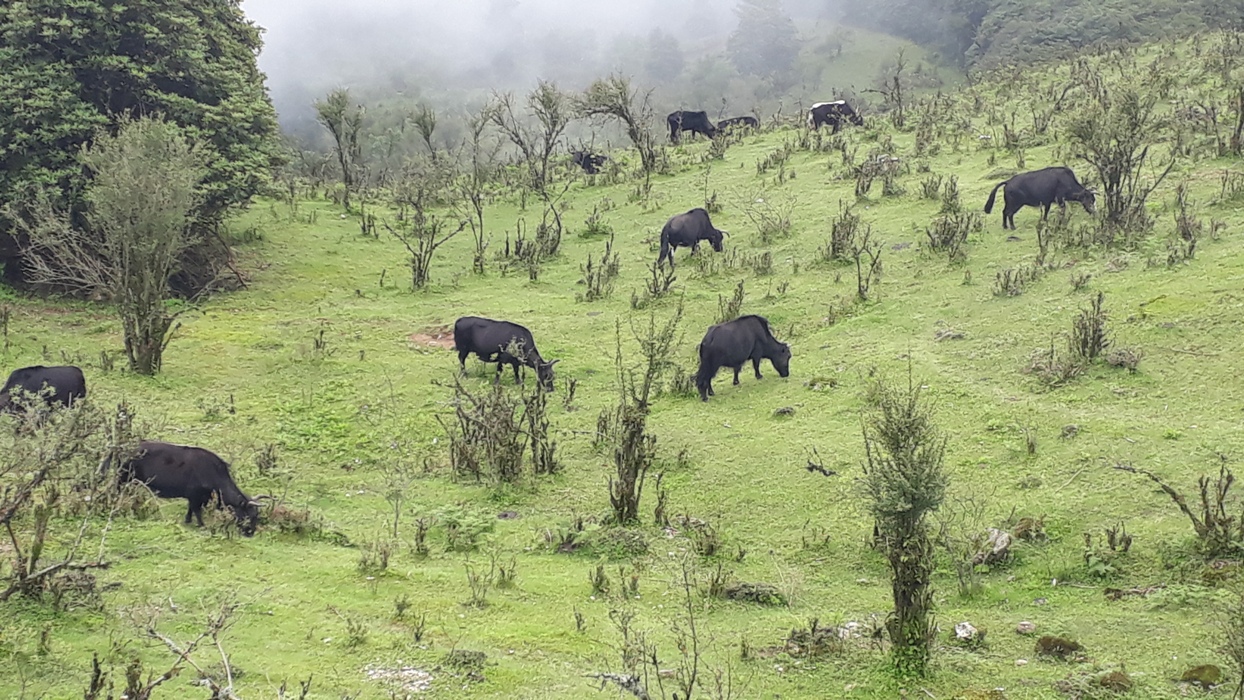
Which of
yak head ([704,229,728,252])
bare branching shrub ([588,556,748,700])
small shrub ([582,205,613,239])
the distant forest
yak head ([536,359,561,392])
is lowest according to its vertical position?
bare branching shrub ([588,556,748,700])

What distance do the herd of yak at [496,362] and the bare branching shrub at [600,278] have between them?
1185 millimetres

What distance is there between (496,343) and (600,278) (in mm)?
4851

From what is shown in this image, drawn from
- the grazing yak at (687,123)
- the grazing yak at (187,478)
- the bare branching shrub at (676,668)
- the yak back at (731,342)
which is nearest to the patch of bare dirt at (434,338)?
the yak back at (731,342)

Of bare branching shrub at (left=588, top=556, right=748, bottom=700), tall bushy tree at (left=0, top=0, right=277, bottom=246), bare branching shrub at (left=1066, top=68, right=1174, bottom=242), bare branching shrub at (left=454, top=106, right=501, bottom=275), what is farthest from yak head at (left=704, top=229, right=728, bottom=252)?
bare branching shrub at (left=588, top=556, right=748, bottom=700)

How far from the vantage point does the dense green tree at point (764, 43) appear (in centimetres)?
9244

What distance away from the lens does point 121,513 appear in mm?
9047

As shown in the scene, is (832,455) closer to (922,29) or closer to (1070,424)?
(1070,424)

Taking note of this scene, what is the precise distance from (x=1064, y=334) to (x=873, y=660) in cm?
792

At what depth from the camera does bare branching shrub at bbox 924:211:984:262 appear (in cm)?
1733

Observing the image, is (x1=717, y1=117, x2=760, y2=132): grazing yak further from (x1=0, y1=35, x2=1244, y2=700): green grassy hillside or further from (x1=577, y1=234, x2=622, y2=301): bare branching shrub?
(x1=577, y1=234, x2=622, y2=301): bare branching shrub

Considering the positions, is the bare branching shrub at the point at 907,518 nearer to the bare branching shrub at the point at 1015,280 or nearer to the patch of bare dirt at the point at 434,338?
the bare branching shrub at the point at 1015,280

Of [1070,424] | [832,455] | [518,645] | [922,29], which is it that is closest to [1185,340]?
[1070,424]

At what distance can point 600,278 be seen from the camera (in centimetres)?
1970

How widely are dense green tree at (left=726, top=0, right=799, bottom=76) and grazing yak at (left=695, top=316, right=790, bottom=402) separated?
7946 cm
